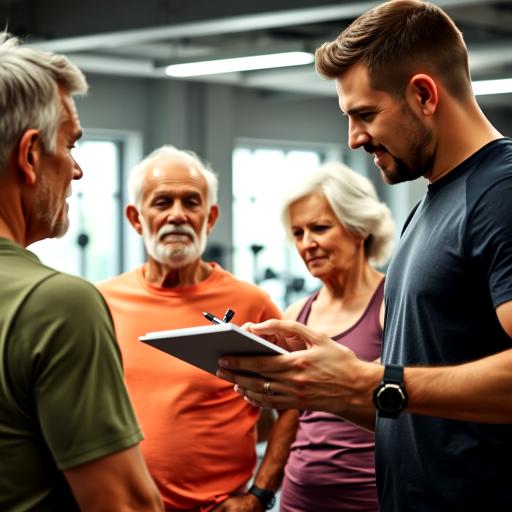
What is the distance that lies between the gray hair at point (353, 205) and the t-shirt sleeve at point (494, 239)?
1.51 metres

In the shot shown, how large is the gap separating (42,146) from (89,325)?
1.05 ft

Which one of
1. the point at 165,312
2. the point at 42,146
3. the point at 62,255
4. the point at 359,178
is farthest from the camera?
the point at 62,255

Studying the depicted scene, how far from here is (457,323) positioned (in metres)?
1.81

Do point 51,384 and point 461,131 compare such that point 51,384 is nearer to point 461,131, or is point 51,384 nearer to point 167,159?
point 461,131

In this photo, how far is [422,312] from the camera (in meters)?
1.86

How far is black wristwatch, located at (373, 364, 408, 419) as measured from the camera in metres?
1.75

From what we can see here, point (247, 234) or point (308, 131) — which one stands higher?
point (308, 131)

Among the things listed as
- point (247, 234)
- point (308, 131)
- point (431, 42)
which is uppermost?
point (431, 42)

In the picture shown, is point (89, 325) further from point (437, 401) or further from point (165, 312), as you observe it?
point (165, 312)

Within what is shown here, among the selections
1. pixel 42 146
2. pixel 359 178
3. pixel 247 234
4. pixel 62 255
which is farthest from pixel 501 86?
pixel 42 146

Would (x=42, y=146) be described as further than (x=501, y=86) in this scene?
No

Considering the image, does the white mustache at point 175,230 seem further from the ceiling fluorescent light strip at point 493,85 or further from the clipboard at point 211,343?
the ceiling fluorescent light strip at point 493,85

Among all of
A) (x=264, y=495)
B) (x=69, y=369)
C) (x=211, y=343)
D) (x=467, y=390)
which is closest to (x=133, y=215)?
(x=264, y=495)

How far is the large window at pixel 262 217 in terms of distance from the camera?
1252 centimetres
